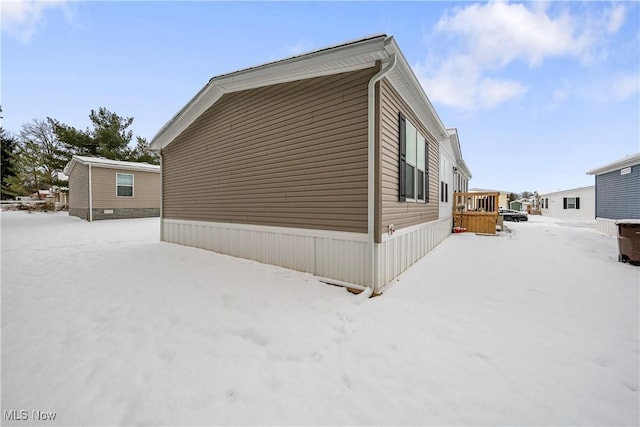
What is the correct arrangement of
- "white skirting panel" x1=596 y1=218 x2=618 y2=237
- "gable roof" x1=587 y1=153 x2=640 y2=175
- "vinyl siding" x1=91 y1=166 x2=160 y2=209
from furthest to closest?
"vinyl siding" x1=91 y1=166 x2=160 y2=209, "white skirting panel" x1=596 y1=218 x2=618 y2=237, "gable roof" x1=587 y1=153 x2=640 y2=175

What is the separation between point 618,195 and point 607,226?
1.40m

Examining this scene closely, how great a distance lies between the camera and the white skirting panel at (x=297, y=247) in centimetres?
412

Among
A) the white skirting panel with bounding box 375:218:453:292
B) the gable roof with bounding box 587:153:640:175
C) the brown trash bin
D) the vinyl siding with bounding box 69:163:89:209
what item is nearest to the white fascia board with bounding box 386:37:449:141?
the white skirting panel with bounding box 375:218:453:292

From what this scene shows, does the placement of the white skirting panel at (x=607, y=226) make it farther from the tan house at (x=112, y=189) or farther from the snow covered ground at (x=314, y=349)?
the tan house at (x=112, y=189)

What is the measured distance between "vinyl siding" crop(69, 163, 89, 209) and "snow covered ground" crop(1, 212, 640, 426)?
11906 millimetres

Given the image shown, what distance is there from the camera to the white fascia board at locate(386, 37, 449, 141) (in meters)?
3.81

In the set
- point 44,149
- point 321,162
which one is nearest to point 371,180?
point 321,162

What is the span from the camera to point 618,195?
11266 mm

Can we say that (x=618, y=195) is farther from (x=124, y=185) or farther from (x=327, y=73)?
(x=124, y=185)

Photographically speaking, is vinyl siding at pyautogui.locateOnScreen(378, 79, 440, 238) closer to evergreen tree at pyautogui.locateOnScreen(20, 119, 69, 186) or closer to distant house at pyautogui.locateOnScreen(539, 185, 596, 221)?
distant house at pyautogui.locateOnScreen(539, 185, 596, 221)

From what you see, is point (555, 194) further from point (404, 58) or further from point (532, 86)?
point (404, 58)

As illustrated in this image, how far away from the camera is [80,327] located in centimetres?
286

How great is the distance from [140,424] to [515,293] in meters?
4.78

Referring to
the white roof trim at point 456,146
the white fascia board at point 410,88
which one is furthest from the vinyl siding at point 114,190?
the white roof trim at point 456,146
